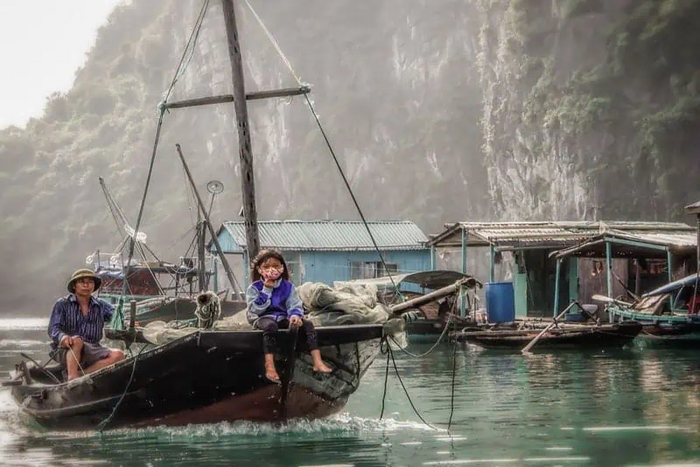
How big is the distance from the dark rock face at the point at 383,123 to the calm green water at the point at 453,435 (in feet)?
91.4

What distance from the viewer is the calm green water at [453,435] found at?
30.1 feet

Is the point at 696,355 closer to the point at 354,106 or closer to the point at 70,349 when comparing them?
the point at 70,349

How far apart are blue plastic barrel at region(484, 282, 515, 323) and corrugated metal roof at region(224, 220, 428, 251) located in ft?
29.6

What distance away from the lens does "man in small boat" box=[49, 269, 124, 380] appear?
10.6m

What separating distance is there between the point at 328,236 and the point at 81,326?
2593 centimetres

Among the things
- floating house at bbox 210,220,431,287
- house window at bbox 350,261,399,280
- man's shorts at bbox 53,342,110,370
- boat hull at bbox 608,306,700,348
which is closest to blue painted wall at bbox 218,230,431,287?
floating house at bbox 210,220,431,287

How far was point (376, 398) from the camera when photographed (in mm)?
14766

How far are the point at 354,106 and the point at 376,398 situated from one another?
5880 cm

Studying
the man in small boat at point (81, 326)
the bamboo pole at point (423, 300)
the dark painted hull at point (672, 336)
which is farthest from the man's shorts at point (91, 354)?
the dark painted hull at point (672, 336)

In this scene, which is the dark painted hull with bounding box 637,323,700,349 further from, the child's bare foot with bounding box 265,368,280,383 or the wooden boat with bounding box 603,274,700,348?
the child's bare foot with bounding box 265,368,280,383

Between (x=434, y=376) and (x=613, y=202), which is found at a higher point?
(x=613, y=202)

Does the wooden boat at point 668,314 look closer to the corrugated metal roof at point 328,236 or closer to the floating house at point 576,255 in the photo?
the floating house at point 576,255

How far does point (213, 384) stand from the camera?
1023 centimetres

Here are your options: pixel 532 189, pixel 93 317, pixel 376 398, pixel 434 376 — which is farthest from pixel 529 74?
pixel 93 317
